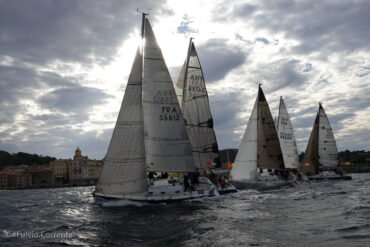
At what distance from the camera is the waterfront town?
115938mm

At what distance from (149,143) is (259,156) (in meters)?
18.7

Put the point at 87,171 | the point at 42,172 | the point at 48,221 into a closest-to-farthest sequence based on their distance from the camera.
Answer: the point at 48,221, the point at 42,172, the point at 87,171

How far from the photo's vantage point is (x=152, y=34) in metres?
23.4

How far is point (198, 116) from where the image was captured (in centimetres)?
2816

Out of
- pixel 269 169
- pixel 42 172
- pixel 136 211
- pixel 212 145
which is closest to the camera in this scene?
pixel 136 211

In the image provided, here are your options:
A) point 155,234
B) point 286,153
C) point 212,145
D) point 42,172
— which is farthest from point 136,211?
point 42,172

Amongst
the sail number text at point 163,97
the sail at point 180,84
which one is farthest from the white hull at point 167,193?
the sail at point 180,84

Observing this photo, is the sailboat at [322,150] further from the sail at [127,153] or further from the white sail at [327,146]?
the sail at [127,153]

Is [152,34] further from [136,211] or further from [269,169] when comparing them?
[269,169]

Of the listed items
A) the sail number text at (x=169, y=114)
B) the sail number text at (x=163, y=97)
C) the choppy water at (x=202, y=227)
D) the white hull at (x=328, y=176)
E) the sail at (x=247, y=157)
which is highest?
the sail number text at (x=163, y=97)

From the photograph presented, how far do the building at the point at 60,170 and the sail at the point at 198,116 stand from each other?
116533mm

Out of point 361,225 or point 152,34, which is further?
point 152,34

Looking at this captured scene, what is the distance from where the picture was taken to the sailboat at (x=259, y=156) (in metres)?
34.8

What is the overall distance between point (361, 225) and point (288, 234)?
10.6 feet
